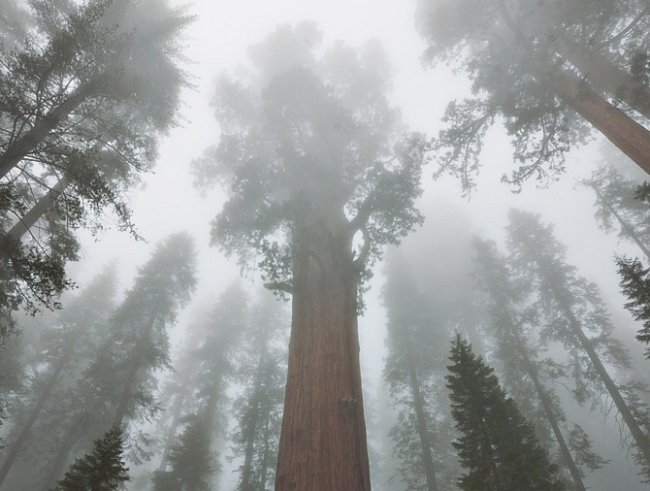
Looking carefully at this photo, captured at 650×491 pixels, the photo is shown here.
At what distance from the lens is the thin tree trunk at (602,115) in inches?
306

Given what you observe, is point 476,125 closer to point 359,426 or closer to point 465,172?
point 465,172

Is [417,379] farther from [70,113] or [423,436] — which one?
[70,113]

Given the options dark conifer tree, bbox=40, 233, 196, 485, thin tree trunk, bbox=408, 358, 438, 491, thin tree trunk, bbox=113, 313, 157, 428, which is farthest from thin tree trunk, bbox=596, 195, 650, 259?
thin tree trunk, bbox=113, 313, 157, 428

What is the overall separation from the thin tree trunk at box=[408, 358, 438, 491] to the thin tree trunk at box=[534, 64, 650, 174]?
13.8 metres

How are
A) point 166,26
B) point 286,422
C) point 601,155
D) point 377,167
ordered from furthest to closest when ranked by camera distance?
1. point 601,155
2. point 377,167
3. point 166,26
4. point 286,422

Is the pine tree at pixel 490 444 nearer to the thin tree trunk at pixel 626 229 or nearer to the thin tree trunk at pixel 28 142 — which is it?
the thin tree trunk at pixel 28 142

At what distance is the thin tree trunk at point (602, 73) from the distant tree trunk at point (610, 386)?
10.5 meters

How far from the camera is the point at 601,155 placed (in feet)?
120

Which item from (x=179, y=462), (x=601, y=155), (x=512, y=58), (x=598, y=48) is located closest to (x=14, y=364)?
(x=179, y=462)

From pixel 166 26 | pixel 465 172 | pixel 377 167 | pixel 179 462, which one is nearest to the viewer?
pixel 166 26

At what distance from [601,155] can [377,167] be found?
3655 centimetres

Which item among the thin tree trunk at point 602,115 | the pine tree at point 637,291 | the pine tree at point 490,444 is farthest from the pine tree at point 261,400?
the thin tree trunk at point 602,115

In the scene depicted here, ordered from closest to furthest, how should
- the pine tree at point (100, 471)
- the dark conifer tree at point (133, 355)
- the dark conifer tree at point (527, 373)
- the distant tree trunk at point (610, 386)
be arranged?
the pine tree at point (100, 471) → the distant tree trunk at point (610, 386) → the dark conifer tree at point (527, 373) → the dark conifer tree at point (133, 355)

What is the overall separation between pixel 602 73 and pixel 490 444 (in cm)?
1083
